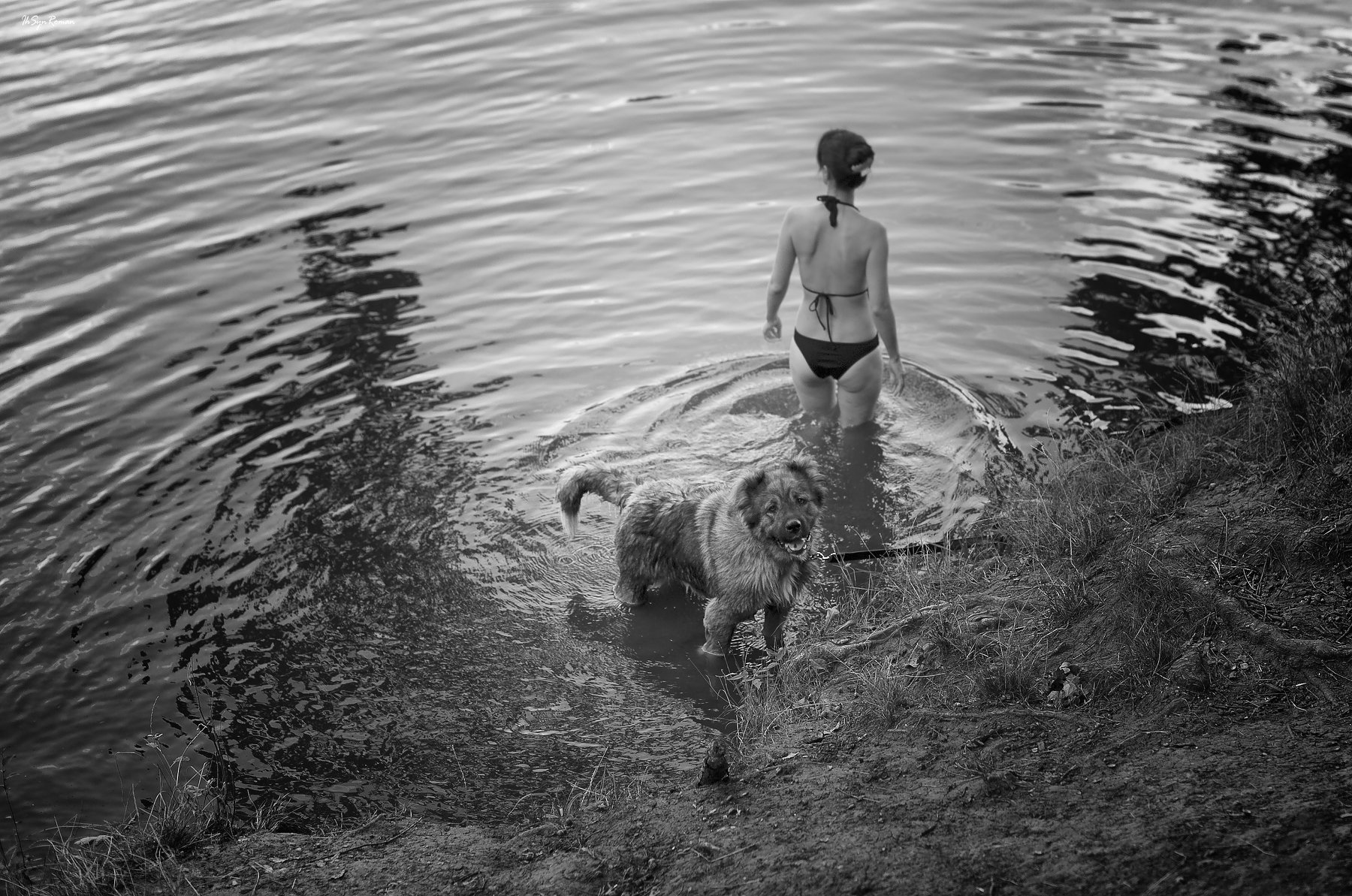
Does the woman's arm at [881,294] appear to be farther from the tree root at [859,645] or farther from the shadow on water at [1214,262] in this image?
the tree root at [859,645]

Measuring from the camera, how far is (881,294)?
29.8 ft

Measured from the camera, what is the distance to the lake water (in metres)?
7.41

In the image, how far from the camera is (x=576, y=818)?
A: 5.59 meters

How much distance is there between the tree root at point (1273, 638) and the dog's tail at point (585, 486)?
3961mm

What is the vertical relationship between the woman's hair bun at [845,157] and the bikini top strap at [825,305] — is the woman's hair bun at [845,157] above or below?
above

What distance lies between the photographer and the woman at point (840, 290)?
8773 mm

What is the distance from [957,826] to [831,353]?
5.41 meters

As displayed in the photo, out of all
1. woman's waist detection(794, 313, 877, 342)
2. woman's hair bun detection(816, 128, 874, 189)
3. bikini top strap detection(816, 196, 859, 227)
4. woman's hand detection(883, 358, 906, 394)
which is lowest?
woman's hand detection(883, 358, 906, 394)

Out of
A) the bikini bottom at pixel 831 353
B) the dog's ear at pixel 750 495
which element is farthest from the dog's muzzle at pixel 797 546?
the bikini bottom at pixel 831 353

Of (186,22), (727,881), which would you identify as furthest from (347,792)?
(186,22)

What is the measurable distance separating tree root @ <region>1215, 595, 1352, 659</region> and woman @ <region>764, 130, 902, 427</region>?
410 cm

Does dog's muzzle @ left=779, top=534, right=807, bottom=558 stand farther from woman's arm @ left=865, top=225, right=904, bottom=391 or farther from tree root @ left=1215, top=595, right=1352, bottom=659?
woman's arm @ left=865, top=225, right=904, bottom=391

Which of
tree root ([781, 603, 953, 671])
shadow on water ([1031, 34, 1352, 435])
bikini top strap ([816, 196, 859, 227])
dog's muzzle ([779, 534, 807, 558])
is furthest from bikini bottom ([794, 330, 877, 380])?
tree root ([781, 603, 953, 671])

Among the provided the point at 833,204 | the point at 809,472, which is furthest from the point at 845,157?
the point at 809,472
